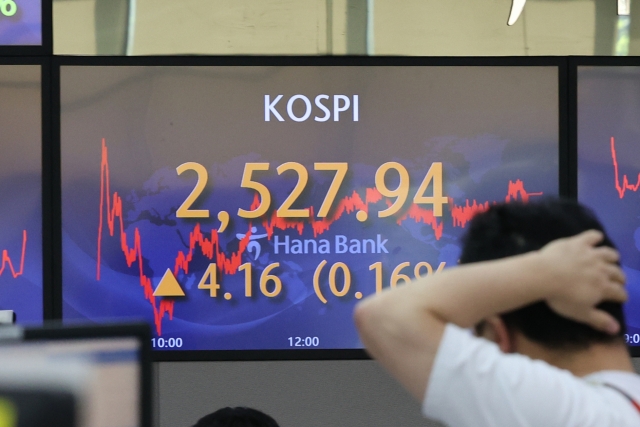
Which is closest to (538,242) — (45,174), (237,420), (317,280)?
(237,420)

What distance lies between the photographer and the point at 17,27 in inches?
149

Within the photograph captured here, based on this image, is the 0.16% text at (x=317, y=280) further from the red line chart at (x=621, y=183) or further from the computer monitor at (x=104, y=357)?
the computer monitor at (x=104, y=357)

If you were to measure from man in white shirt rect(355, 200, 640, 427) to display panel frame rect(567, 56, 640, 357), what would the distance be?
2816 mm

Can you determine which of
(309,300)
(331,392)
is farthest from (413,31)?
(331,392)

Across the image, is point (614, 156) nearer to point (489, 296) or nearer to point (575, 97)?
point (575, 97)

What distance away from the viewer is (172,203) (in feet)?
12.2

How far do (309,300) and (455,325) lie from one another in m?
2.73

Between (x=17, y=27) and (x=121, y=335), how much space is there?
3.30 m

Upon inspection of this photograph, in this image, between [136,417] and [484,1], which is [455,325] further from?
[484,1]

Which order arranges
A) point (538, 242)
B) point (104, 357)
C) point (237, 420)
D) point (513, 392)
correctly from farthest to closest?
point (237, 420), point (538, 242), point (513, 392), point (104, 357)

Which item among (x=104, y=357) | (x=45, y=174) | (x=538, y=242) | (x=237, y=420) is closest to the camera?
(x=104, y=357)

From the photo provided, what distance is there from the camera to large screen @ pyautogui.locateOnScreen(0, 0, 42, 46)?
377cm

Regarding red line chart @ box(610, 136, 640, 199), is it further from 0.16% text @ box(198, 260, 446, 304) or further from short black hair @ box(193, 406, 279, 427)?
short black hair @ box(193, 406, 279, 427)

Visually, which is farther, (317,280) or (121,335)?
(317,280)
